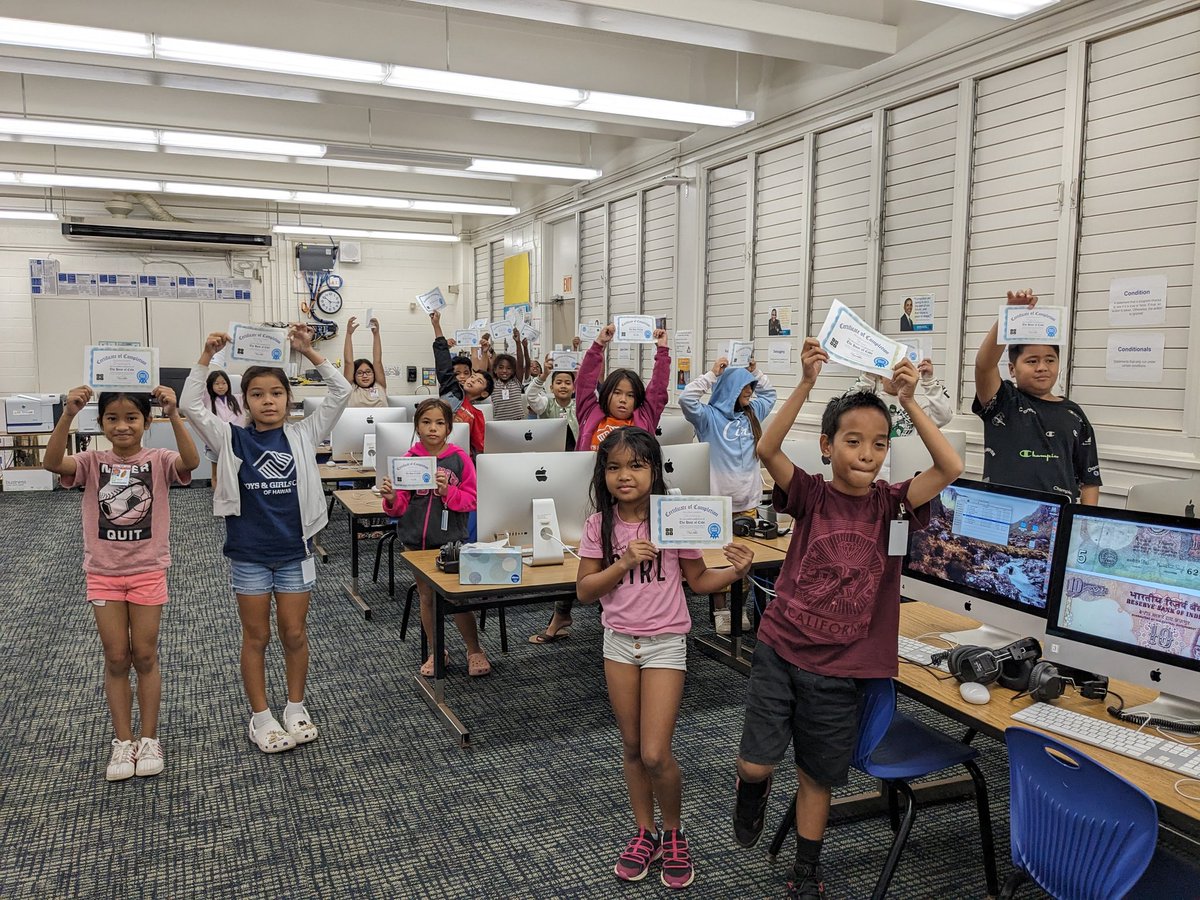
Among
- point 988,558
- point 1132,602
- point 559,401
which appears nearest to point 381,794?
point 988,558

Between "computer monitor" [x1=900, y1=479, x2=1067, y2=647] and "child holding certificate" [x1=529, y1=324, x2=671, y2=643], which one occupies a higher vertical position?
"child holding certificate" [x1=529, y1=324, x2=671, y2=643]

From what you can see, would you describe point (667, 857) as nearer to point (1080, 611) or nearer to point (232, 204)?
point (1080, 611)

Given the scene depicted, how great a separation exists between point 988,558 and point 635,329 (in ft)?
9.41

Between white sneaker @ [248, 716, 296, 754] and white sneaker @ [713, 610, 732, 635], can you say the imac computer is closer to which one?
white sneaker @ [248, 716, 296, 754]

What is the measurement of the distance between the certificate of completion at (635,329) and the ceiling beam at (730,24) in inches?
64.0

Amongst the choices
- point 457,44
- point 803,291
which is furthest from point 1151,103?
point 457,44

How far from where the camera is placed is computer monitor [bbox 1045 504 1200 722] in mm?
1829

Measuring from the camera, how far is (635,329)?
15.8 ft

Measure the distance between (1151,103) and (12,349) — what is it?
12.6 meters

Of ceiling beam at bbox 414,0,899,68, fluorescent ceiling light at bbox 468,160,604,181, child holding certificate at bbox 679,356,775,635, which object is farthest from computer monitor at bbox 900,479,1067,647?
fluorescent ceiling light at bbox 468,160,604,181

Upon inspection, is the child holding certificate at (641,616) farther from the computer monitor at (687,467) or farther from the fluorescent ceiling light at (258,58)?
the fluorescent ceiling light at (258,58)

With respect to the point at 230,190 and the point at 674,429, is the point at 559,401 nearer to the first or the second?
the point at 674,429

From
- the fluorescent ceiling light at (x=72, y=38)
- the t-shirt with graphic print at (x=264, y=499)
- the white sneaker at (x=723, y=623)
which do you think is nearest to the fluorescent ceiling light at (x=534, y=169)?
the fluorescent ceiling light at (x=72, y=38)

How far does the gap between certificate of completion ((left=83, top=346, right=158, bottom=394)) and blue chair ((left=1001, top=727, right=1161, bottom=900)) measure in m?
2.77
